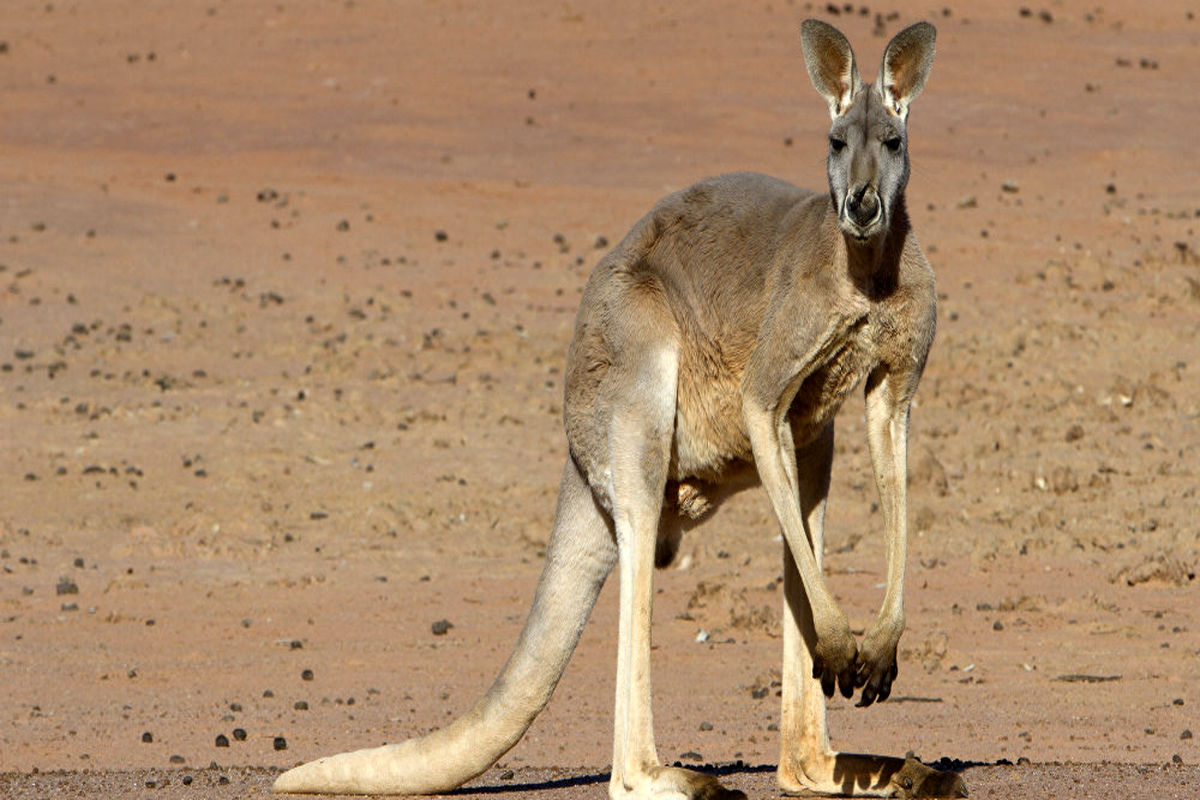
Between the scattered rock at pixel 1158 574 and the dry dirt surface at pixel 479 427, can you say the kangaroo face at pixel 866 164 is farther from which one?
the scattered rock at pixel 1158 574

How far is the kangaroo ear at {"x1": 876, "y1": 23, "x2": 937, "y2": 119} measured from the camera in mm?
4871

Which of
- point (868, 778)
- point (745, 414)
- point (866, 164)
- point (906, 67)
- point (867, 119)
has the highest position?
point (906, 67)

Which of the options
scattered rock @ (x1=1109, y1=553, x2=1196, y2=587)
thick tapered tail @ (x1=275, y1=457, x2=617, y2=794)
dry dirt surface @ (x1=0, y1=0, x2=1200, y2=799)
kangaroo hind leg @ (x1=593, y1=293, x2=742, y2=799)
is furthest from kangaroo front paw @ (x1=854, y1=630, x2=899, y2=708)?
scattered rock @ (x1=1109, y1=553, x2=1196, y2=587)

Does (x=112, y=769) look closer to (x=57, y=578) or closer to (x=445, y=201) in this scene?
(x=57, y=578)

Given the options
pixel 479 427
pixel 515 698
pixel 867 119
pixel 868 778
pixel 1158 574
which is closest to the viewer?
pixel 867 119

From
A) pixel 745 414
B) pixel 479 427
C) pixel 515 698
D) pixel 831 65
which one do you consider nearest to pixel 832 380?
pixel 745 414

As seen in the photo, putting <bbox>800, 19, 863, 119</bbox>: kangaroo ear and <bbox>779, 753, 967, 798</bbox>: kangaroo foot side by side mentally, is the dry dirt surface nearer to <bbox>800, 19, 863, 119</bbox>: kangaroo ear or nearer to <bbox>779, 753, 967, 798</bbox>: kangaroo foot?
<bbox>779, 753, 967, 798</bbox>: kangaroo foot

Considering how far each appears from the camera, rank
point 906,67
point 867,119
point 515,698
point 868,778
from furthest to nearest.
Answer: point 515,698 → point 868,778 → point 906,67 → point 867,119

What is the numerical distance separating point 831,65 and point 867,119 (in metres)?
0.28

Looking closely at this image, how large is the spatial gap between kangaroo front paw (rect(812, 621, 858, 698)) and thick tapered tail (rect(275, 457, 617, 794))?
89 cm

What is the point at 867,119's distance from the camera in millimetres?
4754

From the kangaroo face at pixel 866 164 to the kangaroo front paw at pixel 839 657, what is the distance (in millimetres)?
1038

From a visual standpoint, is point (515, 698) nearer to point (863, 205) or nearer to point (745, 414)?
point (745, 414)

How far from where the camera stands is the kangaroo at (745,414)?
4867 mm
